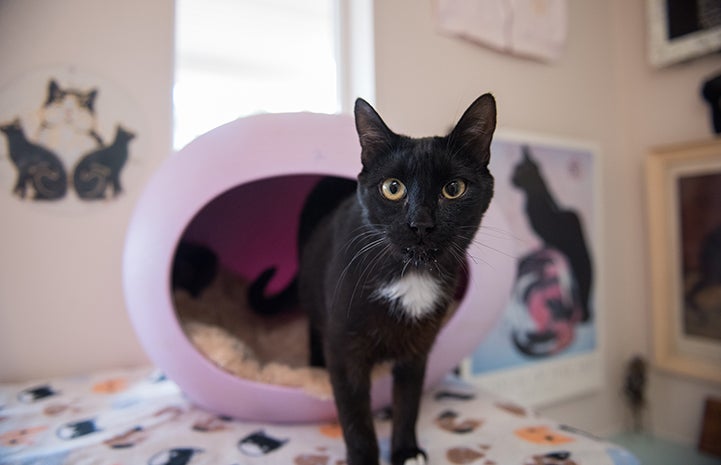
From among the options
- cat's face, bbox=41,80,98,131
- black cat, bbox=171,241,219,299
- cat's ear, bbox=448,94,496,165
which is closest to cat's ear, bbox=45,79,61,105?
cat's face, bbox=41,80,98,131

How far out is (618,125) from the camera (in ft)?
5.11

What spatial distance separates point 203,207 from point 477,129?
467 millimetres

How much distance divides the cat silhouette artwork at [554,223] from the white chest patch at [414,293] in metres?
0.87

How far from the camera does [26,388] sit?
84cm

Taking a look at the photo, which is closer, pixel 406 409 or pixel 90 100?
pixel 406 409

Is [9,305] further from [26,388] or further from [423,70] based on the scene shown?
[423,70]

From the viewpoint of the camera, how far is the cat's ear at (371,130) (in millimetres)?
411

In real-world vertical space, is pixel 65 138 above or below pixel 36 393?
above

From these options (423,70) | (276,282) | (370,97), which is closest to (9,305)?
(276,282)

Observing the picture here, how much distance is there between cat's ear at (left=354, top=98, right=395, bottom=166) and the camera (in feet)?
1.35

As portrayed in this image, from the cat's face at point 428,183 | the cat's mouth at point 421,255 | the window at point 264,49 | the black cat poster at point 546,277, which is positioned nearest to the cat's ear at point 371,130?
the cat's face at point 428,183

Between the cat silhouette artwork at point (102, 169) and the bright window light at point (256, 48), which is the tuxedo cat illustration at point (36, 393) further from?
the bright window light at point (256, 48)

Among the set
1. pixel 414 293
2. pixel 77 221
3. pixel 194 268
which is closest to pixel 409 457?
pixel 414 293

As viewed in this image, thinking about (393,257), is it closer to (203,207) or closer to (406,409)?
(406,409)
